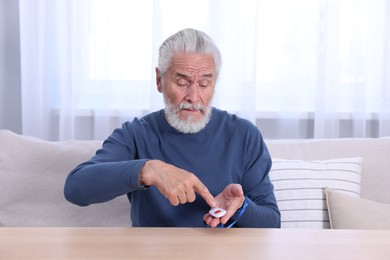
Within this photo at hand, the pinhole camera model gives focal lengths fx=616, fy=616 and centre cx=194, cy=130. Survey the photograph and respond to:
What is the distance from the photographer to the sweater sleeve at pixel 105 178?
58.3 inches

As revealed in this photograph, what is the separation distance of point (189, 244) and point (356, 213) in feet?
2.97

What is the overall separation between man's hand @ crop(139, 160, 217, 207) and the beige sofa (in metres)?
0.71

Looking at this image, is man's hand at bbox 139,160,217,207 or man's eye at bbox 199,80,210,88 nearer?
man's hand at bbox 139,160,217,207

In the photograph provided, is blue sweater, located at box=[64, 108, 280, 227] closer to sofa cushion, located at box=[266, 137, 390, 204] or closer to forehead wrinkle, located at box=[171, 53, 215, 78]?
forehead wrinkle, located at box=[171, 53, 215, 78]

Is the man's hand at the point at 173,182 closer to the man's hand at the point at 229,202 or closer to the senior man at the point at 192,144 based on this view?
the man's hand at the point at 229,202

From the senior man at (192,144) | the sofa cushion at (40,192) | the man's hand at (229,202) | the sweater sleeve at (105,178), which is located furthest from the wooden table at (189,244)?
the sofa cushion at (40,192)

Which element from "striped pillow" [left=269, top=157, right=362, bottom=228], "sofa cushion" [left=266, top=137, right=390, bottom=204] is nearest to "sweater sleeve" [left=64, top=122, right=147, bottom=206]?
"striped pillow" [left=269, top=157, right=362, bottom=228]

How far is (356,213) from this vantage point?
6.61 feet

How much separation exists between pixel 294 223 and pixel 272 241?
0.78m

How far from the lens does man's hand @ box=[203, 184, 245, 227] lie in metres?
1.43

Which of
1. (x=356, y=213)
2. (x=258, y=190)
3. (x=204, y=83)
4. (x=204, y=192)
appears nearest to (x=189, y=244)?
(x=204, y=192)

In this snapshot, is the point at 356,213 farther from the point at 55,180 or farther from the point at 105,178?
the point at 55,180

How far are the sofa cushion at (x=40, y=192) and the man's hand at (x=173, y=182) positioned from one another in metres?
0.71

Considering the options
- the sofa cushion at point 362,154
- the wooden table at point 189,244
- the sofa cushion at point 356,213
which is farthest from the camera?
the sofa cushion at point 362,154
